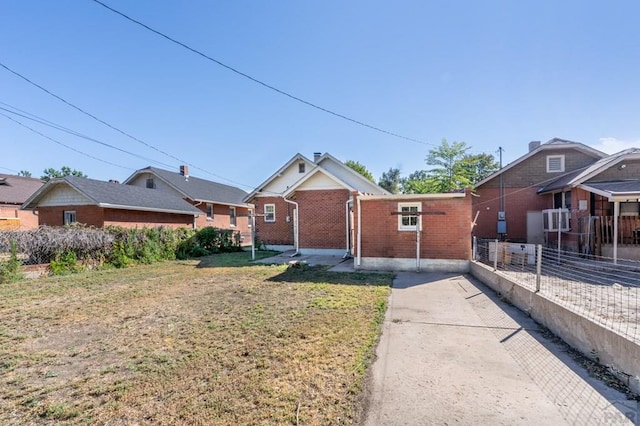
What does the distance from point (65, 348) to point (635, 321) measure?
28.9ft

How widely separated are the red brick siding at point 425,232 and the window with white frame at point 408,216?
14cm

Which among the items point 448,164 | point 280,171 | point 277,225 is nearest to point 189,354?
point 277,225

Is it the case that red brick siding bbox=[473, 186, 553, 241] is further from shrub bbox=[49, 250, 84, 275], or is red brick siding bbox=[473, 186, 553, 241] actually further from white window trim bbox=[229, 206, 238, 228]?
white window trim bbox=[229, 206, 238, 228]

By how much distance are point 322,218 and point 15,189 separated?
97.4ft

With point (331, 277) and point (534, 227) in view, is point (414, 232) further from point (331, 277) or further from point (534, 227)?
point (534, 227)

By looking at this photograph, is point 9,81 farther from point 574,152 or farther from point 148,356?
point 574,152

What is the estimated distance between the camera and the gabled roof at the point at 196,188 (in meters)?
25.0

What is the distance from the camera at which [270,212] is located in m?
18.7

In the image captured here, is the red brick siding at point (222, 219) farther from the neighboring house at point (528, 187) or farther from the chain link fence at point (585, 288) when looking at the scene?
the chain link fence at point (585, 288)

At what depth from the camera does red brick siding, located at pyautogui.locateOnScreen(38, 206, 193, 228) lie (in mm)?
16516

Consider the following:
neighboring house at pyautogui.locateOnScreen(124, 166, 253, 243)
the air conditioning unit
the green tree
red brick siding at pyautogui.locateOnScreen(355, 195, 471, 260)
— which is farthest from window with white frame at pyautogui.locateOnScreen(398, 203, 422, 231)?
the green tree

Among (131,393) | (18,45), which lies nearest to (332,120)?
(18,45)

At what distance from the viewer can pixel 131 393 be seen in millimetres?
3209

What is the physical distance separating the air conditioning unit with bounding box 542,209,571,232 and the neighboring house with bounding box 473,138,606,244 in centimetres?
123
